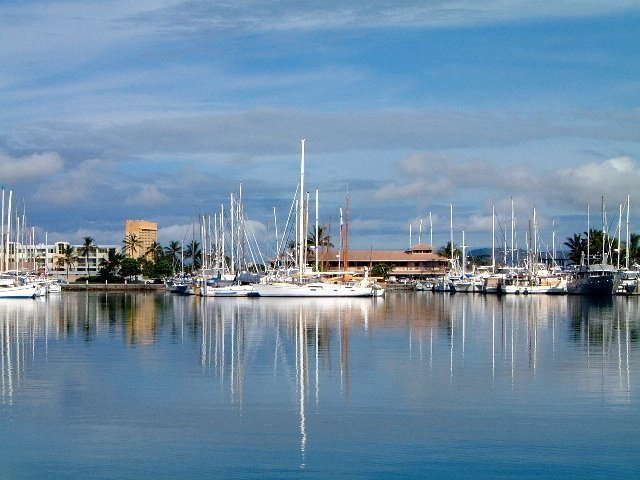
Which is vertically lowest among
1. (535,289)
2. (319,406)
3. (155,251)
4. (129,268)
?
(319,406)

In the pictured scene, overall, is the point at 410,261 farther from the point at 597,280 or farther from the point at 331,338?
the point at 331,338

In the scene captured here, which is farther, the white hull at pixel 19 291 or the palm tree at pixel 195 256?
the palm tree at pixel 195 256

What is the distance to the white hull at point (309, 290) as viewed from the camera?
84.2 m

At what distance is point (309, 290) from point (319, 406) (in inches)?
2483

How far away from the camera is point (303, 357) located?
30.8 meters

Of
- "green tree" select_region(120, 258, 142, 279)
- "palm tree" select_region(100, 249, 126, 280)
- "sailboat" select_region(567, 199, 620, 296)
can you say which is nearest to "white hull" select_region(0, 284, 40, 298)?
"sailboat" select_region(567, 199, 620, 296)

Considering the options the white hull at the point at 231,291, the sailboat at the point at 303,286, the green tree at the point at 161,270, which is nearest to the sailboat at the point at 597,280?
the sailboat at the point at 303,286

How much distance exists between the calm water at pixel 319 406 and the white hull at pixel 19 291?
46.0 m

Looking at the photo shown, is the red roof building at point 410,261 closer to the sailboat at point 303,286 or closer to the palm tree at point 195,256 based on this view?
the palm tree at point 195,256

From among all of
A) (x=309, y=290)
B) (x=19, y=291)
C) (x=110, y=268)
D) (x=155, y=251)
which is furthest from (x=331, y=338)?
(x=155, y=251)

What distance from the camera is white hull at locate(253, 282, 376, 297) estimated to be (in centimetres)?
8419

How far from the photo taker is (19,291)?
279 ft

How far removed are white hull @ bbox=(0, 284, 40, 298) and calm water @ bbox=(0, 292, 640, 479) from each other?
1809 inches

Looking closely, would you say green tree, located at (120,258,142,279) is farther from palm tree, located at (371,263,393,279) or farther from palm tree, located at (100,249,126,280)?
palm tree, located at (371,263,393,279)
